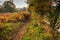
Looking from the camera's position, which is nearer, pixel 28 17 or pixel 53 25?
pixel 53 25

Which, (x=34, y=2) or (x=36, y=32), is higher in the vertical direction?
(x=34, y=2)

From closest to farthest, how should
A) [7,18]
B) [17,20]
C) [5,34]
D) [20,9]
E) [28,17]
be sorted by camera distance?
[5,34], [7,18], [17,20], [28,17], [20,9]

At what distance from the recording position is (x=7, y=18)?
28.5 metres

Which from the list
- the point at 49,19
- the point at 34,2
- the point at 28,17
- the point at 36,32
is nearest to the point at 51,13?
the point at 49,19

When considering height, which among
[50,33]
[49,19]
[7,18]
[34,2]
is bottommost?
[7,18]

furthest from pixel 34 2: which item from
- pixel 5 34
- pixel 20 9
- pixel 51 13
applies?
pixel 20 9

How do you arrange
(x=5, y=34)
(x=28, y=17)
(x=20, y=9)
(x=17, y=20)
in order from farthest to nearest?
(x=20, y=9)
(x=28, y=17)
(x=17, y=20)
(x=5, y=34)

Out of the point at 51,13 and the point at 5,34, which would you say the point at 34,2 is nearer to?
the point at 51,13

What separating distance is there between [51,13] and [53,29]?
1.40 meters

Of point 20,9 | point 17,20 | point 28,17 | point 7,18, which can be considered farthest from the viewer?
point 20,9

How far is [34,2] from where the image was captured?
17922 mm

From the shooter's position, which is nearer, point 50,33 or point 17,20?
point 50,33

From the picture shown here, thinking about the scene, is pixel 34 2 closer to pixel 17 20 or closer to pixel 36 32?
pixel 36 32

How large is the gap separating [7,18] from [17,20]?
2.99m
